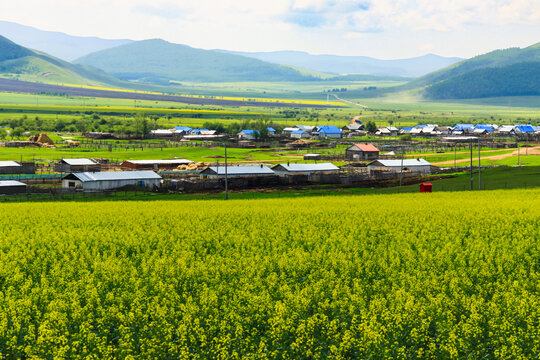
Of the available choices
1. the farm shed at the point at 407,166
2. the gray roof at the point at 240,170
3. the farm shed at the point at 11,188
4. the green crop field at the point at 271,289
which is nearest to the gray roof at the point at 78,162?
the gray roof at the point at 240,170

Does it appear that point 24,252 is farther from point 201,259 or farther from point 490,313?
point 490,313

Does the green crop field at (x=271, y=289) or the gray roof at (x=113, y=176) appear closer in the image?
the green crop field at (x=271, y=289)

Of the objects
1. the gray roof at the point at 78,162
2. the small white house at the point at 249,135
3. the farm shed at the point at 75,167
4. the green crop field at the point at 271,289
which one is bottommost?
the green crop field at the point at 271,289

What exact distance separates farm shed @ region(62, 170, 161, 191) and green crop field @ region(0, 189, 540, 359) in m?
41.7

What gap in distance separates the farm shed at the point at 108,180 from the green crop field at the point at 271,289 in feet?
137

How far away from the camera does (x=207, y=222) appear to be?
39.9 meters

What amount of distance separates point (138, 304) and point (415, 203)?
36.7 metres

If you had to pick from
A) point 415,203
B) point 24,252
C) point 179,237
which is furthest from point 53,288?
point 415,203

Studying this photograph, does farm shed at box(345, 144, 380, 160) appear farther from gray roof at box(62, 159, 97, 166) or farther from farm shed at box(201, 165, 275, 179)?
gray roof at box(62, 159, 97, 166)

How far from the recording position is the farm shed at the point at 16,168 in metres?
97.7

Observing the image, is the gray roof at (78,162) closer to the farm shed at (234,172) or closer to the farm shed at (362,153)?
the farm shed at (234,172)

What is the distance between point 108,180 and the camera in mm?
81938

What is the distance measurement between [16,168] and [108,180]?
26.2 m

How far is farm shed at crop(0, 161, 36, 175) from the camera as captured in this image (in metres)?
97.7
